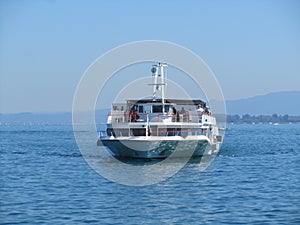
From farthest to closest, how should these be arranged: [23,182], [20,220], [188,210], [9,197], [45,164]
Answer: [45,164] → [23,182] → [9,197] → [188,210] → [20,220]

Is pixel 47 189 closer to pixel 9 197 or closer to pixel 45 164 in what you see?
pixel 9 197

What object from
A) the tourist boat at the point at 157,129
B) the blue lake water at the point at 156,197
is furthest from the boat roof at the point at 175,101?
the blue lake water at the point at 156,197

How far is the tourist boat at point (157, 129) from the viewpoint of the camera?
48812 mm

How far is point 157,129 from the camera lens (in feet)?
162

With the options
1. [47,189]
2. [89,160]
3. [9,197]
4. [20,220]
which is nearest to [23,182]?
[47,189]

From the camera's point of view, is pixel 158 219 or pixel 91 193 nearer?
pixel 158 219

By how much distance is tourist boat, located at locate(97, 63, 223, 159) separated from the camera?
1922 inches

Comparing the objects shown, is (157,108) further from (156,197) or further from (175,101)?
(156,197)

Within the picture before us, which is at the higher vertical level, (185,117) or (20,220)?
(185,117)

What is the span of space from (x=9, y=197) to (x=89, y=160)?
2303 cm

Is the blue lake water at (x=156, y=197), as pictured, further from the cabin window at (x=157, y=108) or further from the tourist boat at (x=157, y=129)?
the cabin window at (x=157, y=108)

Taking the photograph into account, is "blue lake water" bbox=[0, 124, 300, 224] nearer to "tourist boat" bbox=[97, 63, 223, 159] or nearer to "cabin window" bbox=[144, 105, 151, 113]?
"tourist boat" bbox=[97, 63, 223, 159]

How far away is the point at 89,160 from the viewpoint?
53812 millimetres

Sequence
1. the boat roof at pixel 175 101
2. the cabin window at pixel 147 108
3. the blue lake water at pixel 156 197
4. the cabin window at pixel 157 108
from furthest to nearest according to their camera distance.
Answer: the boat roof at pixel 175 101 < the cabin window at pixel 147 108 < the cabin window at pixel 157 108 < the blue lake water at pixel 156 197
